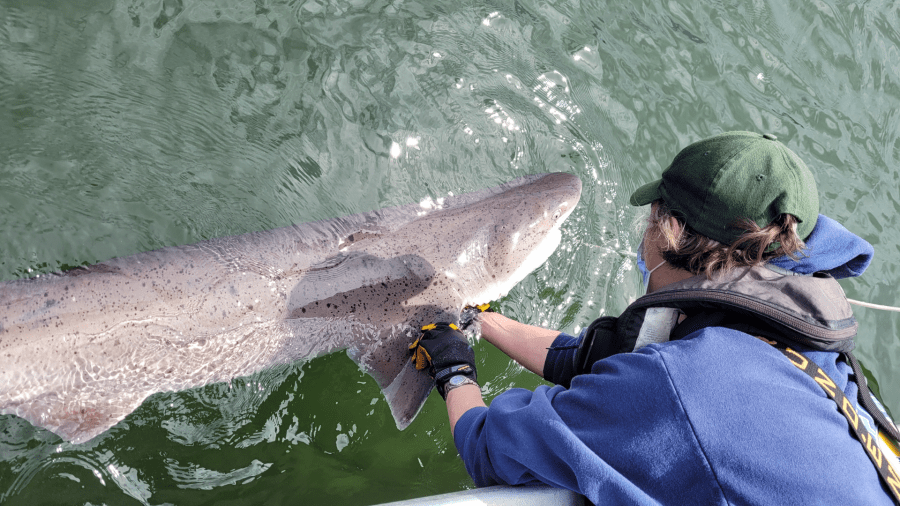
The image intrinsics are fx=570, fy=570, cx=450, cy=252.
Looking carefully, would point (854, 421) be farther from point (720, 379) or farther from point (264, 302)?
point (264, 302)

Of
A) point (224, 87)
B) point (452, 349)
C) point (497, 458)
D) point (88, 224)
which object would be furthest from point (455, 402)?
point (224, 87)

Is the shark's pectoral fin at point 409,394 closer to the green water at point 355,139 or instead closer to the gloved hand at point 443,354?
the gloved hand at point 443,354

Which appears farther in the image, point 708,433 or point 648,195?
point 648,195

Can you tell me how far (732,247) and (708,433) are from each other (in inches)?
27.9

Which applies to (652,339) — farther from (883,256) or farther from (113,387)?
(883,256)

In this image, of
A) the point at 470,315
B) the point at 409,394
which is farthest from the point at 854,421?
the point at 409,394

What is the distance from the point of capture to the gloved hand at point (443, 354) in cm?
287

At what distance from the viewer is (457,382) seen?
9.24 feet

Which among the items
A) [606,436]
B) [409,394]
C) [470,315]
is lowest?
[409,394]

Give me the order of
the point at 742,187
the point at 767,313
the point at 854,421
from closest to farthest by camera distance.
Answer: the point at 854,421
the point at 767,313
the point at 742,187

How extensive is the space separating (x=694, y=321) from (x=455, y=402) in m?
1.21

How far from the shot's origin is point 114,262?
120 inches

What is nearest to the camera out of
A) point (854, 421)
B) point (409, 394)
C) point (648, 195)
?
point (854, 421)

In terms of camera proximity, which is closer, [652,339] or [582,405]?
[582,405]
